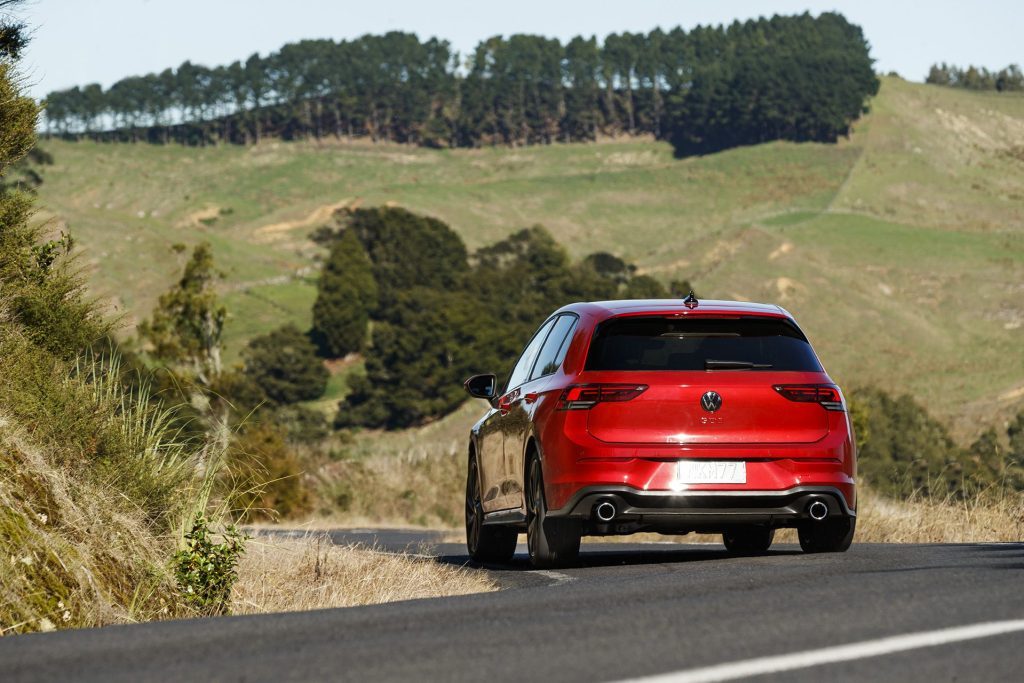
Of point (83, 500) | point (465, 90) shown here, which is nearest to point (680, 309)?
point (83, 500)

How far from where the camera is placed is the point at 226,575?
27.0 feet

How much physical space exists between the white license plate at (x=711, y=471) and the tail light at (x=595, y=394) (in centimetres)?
53

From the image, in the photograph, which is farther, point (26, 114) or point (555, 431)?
point (26, 114)

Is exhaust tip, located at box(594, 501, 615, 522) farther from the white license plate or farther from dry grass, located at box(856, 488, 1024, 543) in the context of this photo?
dry grass, located at box(856, 488, 1024, 543)

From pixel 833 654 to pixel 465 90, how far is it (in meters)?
178

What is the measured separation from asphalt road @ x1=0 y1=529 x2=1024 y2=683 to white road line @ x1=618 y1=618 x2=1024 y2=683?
22 millimetres

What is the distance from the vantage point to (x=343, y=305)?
9188cm

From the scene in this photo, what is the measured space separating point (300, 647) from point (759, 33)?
620 feet

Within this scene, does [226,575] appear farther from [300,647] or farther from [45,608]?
[300,647]

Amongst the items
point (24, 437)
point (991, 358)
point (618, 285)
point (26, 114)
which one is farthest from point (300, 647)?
point (618, 285)

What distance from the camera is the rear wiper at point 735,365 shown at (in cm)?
967

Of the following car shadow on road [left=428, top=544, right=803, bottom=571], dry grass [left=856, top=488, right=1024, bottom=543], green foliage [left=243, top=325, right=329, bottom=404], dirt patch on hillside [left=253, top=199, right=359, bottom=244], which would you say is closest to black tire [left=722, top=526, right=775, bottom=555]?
car shadow on road [left=428, top=544, right=803, bottom=571]

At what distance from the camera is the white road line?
515cm

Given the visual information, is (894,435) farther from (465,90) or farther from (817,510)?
(465,90)
